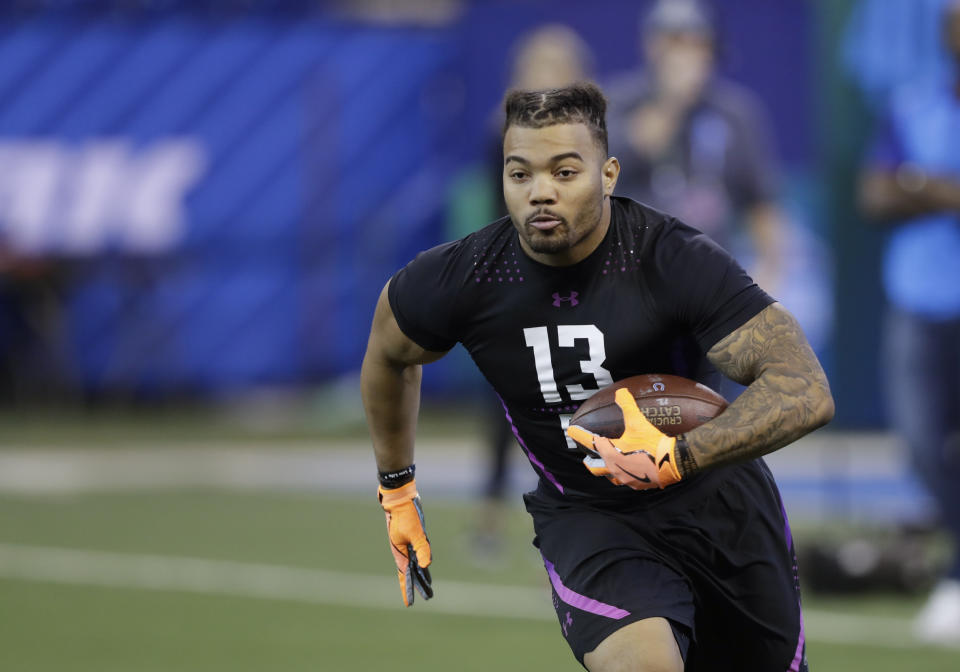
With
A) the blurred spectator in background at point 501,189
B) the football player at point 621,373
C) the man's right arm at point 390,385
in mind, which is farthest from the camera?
the blurred spectator in background at point 501,189

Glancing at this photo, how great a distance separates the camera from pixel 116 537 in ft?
34.9

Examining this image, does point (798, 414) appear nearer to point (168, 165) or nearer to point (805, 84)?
point (805, 84)

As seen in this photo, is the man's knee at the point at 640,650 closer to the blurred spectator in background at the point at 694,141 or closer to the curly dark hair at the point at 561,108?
the curly dark hair at the point at 561,108

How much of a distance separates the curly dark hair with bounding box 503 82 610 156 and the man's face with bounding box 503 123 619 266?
1.0 inches

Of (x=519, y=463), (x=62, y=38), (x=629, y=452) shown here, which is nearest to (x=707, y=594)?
(x=629, y=452)

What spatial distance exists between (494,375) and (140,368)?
47.6 feet

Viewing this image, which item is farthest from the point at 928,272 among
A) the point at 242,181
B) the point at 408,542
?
the point at 242,181

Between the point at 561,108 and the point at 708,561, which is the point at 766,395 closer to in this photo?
the point at 708,561

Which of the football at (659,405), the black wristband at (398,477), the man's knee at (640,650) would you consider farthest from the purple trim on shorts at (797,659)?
the black wristband at (398,477)

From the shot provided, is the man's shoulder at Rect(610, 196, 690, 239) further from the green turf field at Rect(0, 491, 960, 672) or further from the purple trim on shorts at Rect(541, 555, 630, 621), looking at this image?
the green turf field at Rect(0, 491, 960, 672)

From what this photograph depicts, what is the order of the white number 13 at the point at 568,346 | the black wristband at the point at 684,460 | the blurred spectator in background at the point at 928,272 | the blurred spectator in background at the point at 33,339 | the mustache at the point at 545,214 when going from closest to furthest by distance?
the black wristband at the point at 684,460, the mustache at the point at 545,214, the white number 13 at the point at 568,346, the blurred spectator in background at the point at 928,272, the blurred spectator in background at the point at 33,339

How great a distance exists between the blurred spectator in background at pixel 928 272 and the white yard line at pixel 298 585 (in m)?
0.37

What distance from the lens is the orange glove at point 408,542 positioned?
511cm

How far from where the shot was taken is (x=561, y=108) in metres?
4.39
